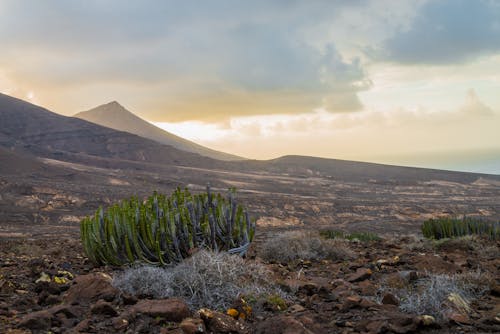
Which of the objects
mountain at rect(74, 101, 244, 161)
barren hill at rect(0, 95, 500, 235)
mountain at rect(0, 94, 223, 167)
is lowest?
barren hill at rect(0, 95, 500, 235)

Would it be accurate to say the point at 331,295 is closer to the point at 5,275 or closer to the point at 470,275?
the point at 470,275

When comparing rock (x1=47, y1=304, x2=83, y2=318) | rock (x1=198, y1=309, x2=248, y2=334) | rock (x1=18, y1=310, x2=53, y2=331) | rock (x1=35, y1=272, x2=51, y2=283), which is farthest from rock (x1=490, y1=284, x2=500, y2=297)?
rock (x1=35, y1=272, x2=51, y2=283)

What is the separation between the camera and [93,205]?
32.9 m

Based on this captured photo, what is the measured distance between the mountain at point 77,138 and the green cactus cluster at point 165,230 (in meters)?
71.5

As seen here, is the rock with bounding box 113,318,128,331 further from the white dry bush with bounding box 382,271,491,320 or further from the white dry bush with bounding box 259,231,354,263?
the white dry bush with bounding box 259,231,354,263

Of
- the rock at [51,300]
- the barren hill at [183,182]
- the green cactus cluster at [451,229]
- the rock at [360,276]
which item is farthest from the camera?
the barren hill at [183,182]

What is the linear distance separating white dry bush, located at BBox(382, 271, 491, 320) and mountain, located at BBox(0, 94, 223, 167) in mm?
75376

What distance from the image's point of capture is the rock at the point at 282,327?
3.51 metres

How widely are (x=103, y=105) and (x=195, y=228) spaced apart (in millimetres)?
170521

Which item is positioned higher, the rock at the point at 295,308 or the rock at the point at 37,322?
the rock at the point at 295,308

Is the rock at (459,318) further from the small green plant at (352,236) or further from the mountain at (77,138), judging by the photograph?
the mountain at (77,138)

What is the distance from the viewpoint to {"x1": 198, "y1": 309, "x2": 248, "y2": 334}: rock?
372 cm

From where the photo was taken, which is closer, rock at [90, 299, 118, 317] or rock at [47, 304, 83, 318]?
rock at [47, 304, 83, 318]

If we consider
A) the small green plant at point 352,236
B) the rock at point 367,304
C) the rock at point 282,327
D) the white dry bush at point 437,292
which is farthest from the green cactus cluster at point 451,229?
the rock at point 282,327
